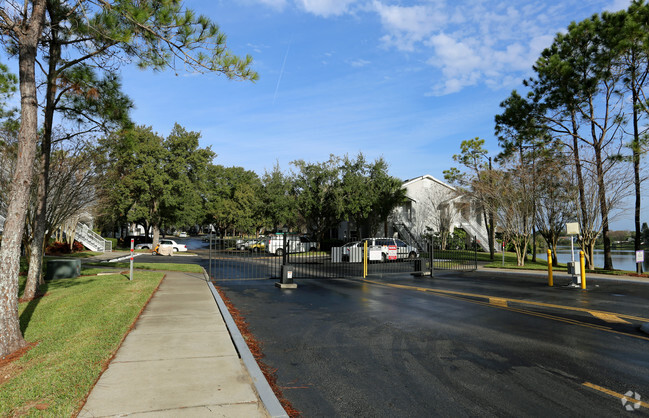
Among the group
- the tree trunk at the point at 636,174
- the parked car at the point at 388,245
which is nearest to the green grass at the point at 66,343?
the parked car at the point at 388,245

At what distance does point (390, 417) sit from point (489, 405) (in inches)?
44.4

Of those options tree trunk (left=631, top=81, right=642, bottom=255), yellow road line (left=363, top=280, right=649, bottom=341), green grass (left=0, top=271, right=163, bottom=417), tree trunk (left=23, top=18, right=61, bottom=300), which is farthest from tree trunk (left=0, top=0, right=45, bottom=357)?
tree trunk (left=631, top=81, right=642, bottom=255)

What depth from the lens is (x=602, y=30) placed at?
19.3 m

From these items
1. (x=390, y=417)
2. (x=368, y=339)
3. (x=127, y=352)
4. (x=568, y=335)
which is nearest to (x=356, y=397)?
(x=390, y=417)

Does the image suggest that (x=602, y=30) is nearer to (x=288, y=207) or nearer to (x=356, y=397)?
(x=356, y=397)

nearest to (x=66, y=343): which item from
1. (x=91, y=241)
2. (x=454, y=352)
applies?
(x=454, y=352)

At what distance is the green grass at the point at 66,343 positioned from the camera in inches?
153

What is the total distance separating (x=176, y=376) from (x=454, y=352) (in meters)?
4.05

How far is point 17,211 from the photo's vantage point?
623 cm

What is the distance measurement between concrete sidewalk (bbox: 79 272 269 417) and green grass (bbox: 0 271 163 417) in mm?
211

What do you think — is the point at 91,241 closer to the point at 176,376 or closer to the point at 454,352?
the point at 176,376

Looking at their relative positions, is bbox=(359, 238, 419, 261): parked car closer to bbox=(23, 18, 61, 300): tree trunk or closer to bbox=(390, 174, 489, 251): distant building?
bbox=(390, 174, 489, 251): distant building

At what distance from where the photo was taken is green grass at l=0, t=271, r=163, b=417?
388 centimetres

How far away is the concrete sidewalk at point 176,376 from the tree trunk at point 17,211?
5.73 ft
